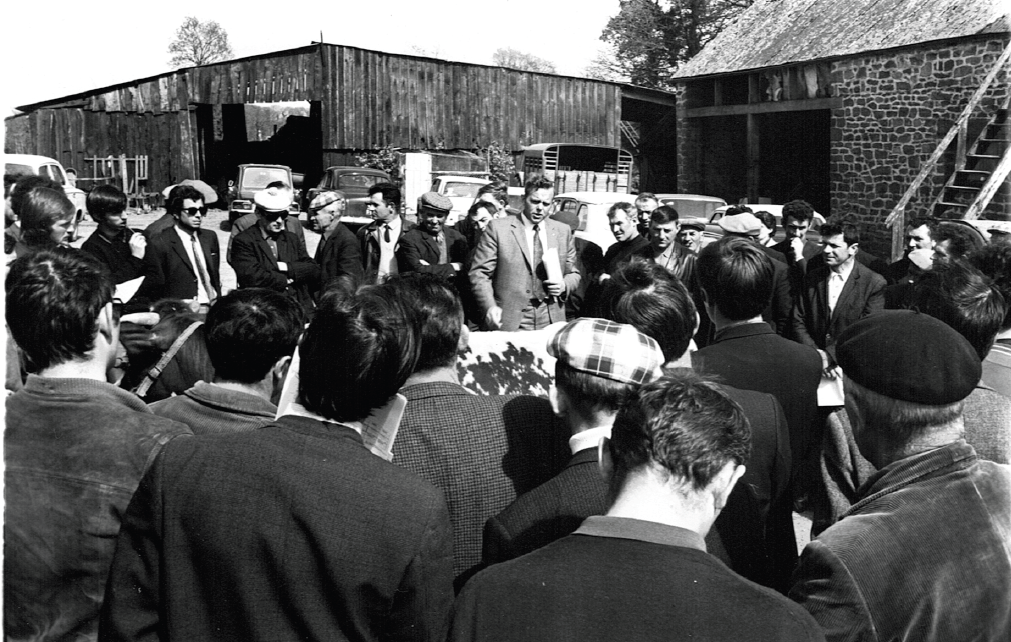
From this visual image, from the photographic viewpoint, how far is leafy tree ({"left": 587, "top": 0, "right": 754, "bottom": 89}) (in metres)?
42.4

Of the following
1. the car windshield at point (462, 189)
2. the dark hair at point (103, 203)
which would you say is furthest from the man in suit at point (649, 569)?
the car windshield at point (462, 189)

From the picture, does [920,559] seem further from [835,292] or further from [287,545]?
[835,292]

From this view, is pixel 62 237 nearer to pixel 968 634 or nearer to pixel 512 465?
pixel 512 465

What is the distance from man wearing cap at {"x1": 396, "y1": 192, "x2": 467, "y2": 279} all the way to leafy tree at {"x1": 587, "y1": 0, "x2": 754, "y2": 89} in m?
36.7

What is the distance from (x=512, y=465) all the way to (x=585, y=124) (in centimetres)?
2936

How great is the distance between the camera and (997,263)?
4.26m

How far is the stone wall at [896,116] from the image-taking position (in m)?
17.8

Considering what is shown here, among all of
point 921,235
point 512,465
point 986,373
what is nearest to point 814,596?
point 512,465

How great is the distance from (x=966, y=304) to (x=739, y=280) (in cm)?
81

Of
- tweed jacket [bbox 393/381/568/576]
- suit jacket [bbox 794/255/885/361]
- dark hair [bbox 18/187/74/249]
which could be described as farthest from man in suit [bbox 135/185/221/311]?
suit jacket [bbox 794/255/885/361]

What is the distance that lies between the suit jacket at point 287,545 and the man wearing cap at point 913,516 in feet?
2.66

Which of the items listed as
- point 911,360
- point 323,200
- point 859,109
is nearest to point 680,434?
point 911,360

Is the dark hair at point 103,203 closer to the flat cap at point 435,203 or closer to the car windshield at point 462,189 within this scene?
the flat cap at point 435,203

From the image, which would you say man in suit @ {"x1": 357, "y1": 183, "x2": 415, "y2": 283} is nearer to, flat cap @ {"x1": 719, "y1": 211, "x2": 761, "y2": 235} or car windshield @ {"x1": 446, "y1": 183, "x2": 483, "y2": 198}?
flat cap @ {"x1": 719, "y1": 211, "x2": 761, "y2": 235}
